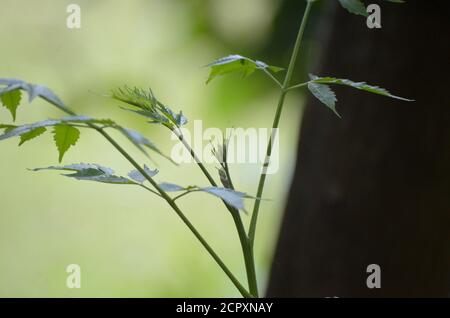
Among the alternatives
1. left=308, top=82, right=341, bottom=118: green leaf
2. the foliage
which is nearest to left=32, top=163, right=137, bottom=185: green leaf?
the foliage

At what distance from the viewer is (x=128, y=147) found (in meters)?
2.23

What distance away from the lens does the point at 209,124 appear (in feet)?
5.95

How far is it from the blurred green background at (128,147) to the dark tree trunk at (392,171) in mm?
451

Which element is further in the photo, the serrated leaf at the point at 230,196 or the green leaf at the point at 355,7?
the green leaf at the point at 355,7

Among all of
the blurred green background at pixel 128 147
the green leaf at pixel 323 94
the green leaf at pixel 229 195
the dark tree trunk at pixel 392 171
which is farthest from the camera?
the blurred green background at pixel 128 147

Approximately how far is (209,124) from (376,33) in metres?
0.75

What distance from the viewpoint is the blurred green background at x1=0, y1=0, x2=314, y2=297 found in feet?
5.50

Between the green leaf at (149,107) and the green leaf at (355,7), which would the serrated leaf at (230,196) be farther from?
the green leaf at (355,7)

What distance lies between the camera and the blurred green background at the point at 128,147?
5.50ft

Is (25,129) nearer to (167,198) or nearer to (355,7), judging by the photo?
(167,198)

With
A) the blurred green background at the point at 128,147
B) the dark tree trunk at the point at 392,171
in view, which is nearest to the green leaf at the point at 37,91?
the dark tree trunk at the point at 392,171

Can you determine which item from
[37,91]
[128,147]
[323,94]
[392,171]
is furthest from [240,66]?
[128,147]

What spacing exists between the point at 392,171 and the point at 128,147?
4.17ft

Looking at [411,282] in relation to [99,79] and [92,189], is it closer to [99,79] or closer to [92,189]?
[99,79]
